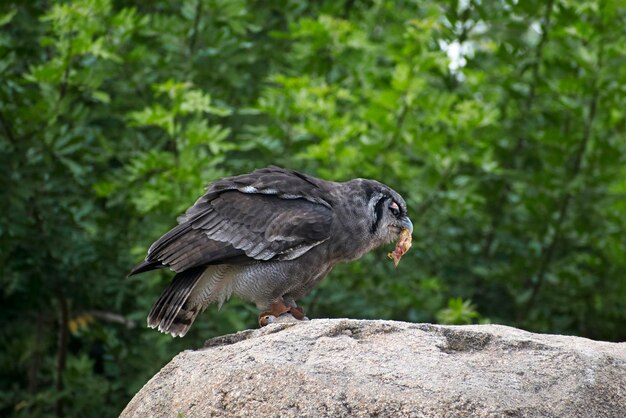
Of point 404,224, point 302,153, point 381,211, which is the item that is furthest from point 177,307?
point 302,153

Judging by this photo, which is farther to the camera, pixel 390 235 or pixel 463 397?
pixel 390 235

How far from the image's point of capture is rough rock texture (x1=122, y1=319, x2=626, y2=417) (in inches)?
180

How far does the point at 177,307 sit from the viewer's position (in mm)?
6195

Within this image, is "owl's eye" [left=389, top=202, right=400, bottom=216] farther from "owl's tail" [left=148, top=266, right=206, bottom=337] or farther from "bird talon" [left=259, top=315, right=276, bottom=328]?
"owl's tail" [left=148, top=266, right=206, bottom=337]

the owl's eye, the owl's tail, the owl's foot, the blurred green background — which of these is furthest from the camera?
the blurred green background

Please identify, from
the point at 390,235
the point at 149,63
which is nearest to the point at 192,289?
the point at 390,235

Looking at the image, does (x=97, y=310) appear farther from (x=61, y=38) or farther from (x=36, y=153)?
(x=61, y=38)

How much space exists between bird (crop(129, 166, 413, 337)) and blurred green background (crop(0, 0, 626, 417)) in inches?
45.2

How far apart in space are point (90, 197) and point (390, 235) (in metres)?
2.81

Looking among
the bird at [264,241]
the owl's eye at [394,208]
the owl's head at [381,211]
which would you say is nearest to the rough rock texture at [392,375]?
the bird at [264,241]

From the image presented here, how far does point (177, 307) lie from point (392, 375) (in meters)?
1.85

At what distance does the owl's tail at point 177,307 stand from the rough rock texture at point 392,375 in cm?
85

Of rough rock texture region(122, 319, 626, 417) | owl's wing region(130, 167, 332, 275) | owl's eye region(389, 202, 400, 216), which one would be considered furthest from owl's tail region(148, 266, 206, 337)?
owl's eye region(389, 202, 400, 216)

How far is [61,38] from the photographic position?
8.02 m
